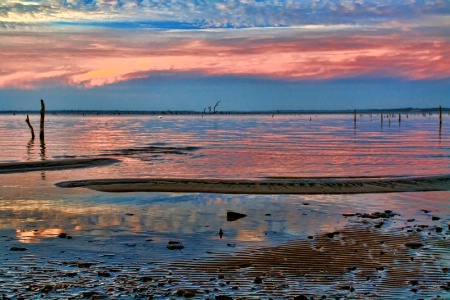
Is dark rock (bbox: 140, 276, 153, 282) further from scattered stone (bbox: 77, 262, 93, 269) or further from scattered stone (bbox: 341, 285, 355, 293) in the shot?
scattered stone (bbox: 341, 285, 355, 293)

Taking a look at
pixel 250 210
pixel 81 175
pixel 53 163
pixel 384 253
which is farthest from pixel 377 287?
pixel 53 163

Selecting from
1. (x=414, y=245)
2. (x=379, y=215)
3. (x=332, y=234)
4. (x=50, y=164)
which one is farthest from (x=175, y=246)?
(x=50, y=164)

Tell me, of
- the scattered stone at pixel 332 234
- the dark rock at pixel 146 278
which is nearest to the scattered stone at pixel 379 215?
the scattered stone at pixel 332 234

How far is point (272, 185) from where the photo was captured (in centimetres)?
2409

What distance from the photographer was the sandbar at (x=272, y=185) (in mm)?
22781

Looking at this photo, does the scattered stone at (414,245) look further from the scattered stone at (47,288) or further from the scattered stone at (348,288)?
the scattered stone at (47,288)

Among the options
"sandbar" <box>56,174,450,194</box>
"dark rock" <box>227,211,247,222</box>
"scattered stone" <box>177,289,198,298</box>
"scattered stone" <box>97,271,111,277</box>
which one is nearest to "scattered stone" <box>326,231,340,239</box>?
"dark rock" <box>227,211,247,222</box>

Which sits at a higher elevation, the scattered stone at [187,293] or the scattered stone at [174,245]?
the scattered stone at [187,293]

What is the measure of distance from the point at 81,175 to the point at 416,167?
19773mm

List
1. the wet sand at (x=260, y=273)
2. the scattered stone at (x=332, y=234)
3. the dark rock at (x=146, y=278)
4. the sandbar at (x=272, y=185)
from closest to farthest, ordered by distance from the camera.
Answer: the wet sand at (x=260, y=273) → the dark rock at (x=146, y=278) → the scattered stone at (x=332, y=234) → the sandbar at (x=272, y=185)

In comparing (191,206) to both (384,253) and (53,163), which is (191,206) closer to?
(384,253)

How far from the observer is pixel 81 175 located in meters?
28.1

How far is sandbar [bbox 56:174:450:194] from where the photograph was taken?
2278cm

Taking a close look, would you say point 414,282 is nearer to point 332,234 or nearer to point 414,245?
point 414,245
